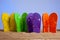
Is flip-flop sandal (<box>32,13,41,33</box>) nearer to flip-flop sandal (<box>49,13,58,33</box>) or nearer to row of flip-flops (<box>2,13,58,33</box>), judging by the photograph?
row of flip-flops (<box>2,13,58,33</box>)

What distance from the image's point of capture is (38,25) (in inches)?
38.3

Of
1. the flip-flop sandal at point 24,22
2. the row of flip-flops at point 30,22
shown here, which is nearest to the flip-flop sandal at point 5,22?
the row of flip-flops at point 30,22

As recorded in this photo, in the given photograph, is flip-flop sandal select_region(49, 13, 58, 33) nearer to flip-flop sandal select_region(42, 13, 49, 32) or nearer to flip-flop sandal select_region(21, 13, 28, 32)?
flip-flop sandal select_region(42, 13, 49, 32)

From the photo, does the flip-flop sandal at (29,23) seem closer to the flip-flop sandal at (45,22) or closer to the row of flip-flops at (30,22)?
the row of flip-flops at (30,22)

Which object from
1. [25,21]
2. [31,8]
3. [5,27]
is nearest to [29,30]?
[25,21]

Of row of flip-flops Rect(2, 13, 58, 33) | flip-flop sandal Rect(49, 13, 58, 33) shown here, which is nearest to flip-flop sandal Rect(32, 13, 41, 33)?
row of flip-flops Rect(2, 13, 58, 33)

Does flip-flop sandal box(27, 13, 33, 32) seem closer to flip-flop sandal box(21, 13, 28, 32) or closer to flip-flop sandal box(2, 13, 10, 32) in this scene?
flip-flop sandal box(21, 13, 28, 32)

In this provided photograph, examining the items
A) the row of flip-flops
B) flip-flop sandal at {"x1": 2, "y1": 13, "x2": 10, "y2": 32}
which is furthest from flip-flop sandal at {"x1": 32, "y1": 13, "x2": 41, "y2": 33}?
flip-flop sandal at {"x1": 2, "y1": 13, "x2": 10, "y2": 32}

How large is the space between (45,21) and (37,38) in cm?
16

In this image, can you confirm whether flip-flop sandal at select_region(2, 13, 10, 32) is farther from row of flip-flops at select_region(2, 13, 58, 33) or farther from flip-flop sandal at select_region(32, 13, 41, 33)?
flip-flop sandal at select_region(32, 13, 41, 33)

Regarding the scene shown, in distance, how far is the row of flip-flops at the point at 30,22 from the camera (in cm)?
97

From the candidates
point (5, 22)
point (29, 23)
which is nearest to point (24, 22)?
point (29, 23)

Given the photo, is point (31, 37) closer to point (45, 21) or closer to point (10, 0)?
point (45, 21)

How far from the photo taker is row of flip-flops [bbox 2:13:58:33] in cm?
97
